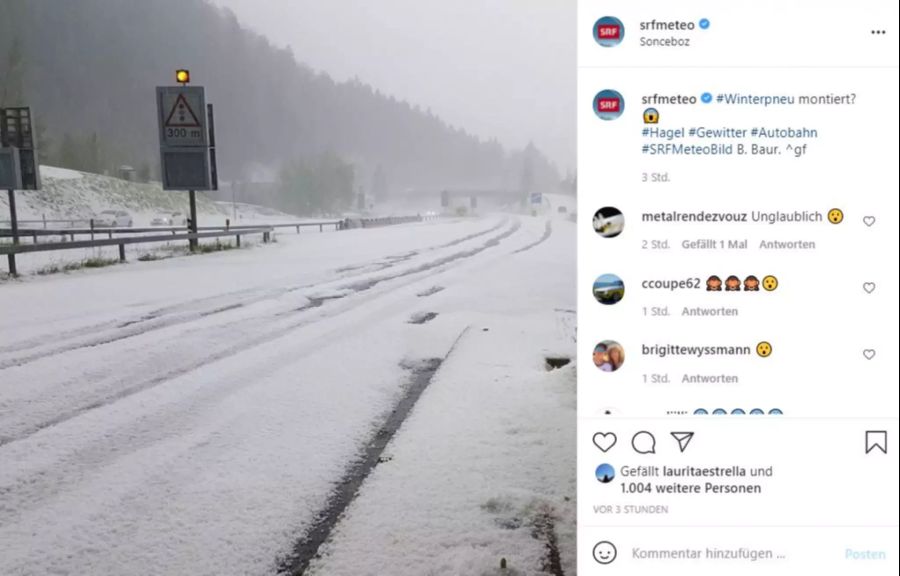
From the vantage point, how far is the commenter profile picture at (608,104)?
1.51 m

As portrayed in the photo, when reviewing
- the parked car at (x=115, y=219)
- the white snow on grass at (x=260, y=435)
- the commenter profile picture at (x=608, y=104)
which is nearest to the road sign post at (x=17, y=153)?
the white snow on grass at (x=260, y=435)

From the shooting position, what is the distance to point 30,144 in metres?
17.3

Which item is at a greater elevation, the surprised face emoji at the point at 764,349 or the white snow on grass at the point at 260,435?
the surprised face emoji at the point at 764,349

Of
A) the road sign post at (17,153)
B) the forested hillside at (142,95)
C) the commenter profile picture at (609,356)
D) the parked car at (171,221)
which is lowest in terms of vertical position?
the commenter profile picture at (609,356)

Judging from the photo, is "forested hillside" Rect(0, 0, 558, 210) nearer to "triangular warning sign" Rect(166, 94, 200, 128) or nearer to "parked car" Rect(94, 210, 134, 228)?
"parked car" Rect(94, 210, 134, 228)

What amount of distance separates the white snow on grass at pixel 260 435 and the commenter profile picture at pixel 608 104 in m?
1.97

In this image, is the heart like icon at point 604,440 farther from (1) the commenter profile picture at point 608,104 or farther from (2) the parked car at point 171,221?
(2) the parked car at point 171,221

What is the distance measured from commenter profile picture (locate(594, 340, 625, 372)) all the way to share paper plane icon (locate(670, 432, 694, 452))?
0.25 m

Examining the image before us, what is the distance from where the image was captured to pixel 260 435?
4020 mm

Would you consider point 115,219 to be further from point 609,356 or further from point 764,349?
point 764,349

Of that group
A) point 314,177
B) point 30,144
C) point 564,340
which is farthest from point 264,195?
point 564,340

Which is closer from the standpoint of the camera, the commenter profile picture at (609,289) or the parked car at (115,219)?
the commenter profile picture at (609,289)

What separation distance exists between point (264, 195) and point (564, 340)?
131 metres

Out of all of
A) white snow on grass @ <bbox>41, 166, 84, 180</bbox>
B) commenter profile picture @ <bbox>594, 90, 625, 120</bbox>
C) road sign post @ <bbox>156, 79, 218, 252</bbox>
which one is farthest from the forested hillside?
commenter profile picture @ <bbox>594, 90, 625, 120</bbox>
